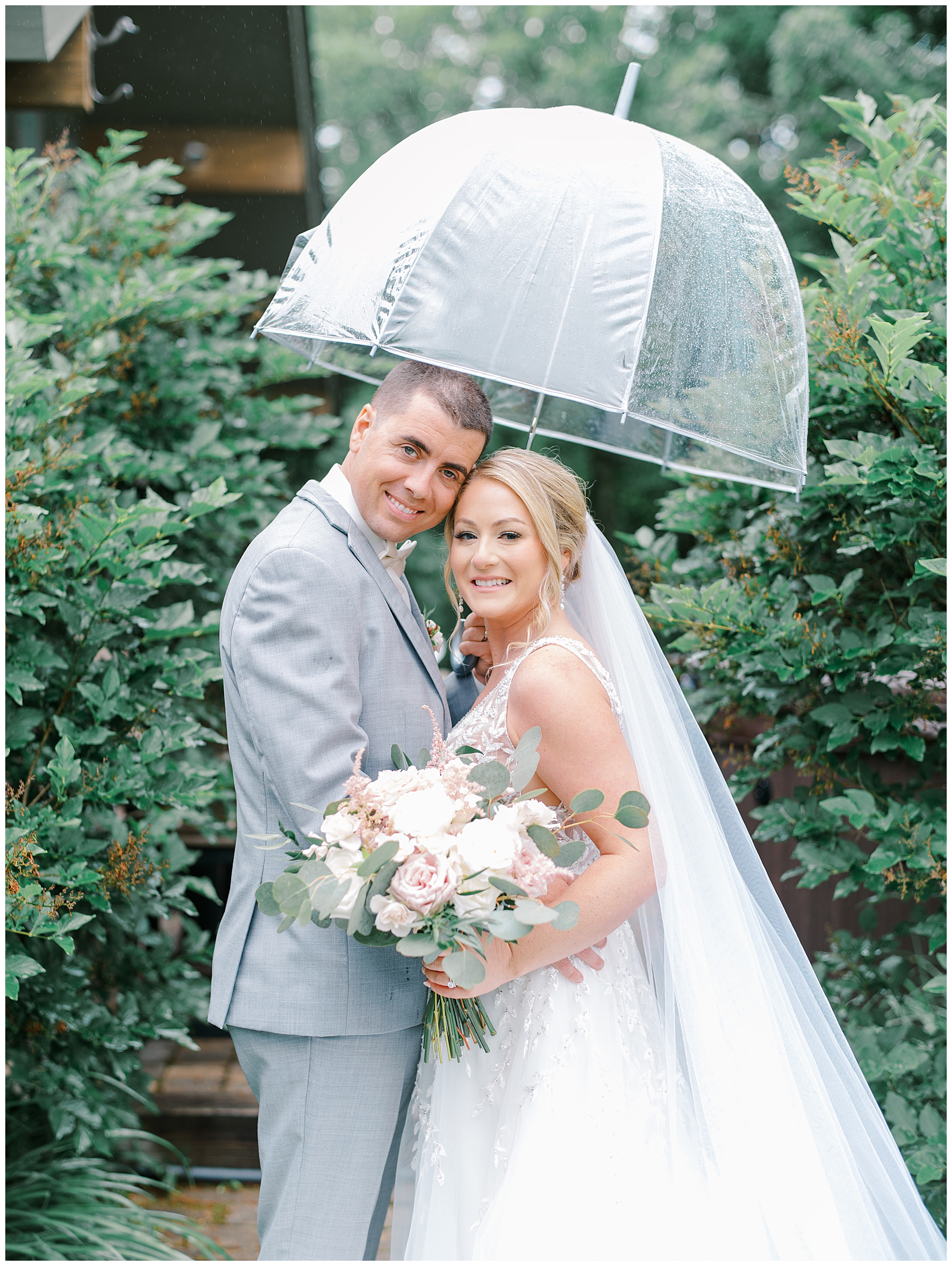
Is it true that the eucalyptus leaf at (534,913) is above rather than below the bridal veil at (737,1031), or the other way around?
above

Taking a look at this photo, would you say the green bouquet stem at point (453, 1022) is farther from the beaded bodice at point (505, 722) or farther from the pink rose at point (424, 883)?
the pink rose at point (424, 883)

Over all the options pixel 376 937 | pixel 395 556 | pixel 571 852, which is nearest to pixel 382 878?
pixel 376 937

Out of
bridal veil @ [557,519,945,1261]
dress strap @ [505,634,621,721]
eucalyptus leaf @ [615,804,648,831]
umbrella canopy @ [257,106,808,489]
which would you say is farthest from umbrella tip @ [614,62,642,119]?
eucalyptus leaf @ [615,804,648,831]

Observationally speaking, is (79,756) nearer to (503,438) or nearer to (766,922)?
(766,922)

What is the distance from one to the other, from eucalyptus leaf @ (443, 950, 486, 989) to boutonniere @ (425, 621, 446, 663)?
2.84ft

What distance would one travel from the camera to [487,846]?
1.70 metres

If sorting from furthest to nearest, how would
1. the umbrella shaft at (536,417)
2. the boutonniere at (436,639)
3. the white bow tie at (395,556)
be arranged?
the umbrella shaft at (536,417)
the boutonniere at (436,639)
the white bow tie at (395,556)

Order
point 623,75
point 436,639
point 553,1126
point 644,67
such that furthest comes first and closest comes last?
point 644,67 < point 623,75 < point 436,639 < point 553,1126

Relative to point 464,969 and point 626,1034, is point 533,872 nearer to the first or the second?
point 464,969

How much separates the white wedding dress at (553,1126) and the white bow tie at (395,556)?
0.36 metres

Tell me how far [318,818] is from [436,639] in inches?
29.7

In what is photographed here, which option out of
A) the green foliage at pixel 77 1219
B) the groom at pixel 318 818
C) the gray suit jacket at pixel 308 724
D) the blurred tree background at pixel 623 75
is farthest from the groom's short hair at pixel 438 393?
the blurred tree background at pixel 623 75

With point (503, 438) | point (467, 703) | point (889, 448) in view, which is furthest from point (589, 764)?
point (503, 438)

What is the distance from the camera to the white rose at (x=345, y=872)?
1705 mm
